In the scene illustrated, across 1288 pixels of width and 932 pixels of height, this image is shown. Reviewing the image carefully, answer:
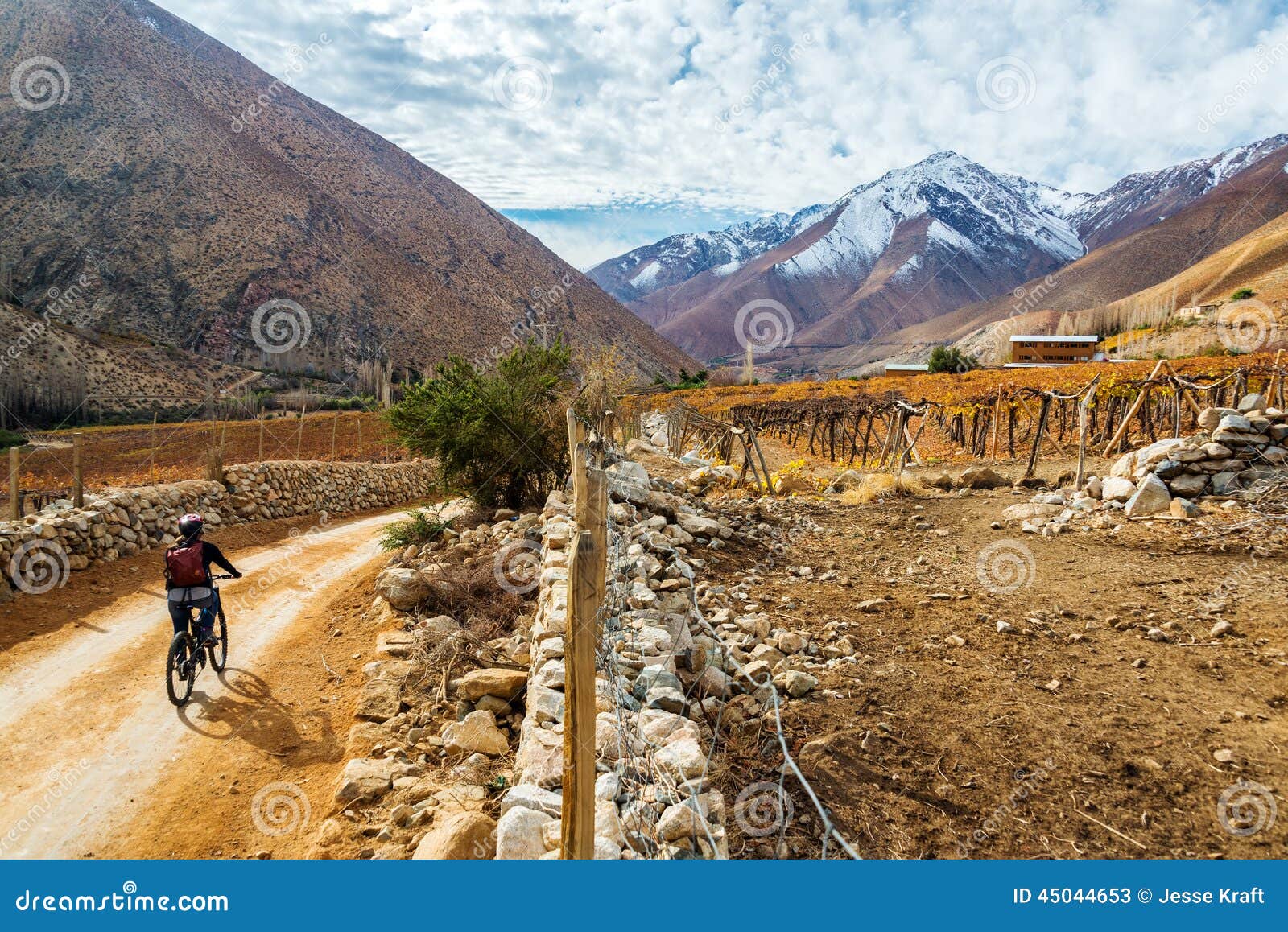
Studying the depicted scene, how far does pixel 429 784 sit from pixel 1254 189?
245 m

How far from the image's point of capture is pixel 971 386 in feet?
107

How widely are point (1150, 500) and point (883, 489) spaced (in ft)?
12.8

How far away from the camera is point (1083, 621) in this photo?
5.42m

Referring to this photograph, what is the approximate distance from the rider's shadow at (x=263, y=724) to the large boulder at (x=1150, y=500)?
9.39 metres

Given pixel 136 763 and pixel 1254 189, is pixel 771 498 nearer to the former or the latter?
pixel 136 763

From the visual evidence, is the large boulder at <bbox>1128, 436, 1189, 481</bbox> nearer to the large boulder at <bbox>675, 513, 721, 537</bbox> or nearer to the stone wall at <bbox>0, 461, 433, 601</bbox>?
the large boulder at <bbox>675, 513, 721, 537</bbox>

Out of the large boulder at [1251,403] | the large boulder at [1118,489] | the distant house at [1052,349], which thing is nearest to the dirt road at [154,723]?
the large boulder at [1118,489]

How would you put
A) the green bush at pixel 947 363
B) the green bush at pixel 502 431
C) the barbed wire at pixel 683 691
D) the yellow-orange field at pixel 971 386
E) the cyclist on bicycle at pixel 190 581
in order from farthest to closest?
1. the green bush at pixel 947 363
2. the yellow-orange field at pixel 971 386
3. the green bush at pixel 502 431
4. the cyclist on bicycle at pixel 190 581
5. the barbed wire at pixel 683 691

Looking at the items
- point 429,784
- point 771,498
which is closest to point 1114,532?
point 771,498

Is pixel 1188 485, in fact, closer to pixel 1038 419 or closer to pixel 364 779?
pixel 1038 419

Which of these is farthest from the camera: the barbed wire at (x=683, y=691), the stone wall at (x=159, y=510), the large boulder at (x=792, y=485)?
the large boulder at (x=792, y=485)

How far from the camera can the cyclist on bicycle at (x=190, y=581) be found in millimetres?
5848

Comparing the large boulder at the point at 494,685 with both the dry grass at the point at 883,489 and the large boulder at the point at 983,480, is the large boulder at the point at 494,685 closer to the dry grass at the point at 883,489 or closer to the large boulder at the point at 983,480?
the dry grass at the point at 883,489

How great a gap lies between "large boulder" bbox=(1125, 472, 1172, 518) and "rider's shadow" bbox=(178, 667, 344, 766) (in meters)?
9.39
